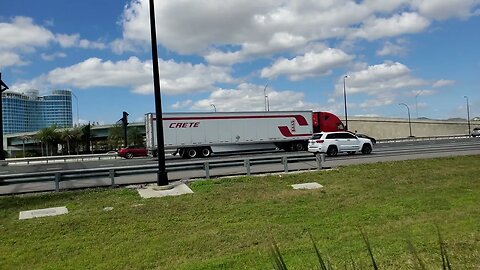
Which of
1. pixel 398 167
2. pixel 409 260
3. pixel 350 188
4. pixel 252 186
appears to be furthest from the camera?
pixel 398 167

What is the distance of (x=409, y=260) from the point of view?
521 cm

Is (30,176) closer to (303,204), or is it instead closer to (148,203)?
(148,203)

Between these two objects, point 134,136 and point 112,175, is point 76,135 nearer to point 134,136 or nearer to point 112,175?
point 134,136

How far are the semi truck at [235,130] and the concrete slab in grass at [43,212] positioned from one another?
23.4 meters

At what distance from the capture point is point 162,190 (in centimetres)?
1315

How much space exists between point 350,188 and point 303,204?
8.40 feet

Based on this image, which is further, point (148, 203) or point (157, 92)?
point (157, 92)

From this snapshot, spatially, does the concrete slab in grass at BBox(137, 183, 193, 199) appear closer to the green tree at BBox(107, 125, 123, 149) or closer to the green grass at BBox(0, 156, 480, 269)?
the green grass at BBox(0, 156, 480, 269)

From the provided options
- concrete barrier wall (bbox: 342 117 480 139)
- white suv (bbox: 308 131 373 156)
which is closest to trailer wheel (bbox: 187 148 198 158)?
white suv (bbox: 308 131 373 156)

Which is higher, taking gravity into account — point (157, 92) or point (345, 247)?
point (157, 92)

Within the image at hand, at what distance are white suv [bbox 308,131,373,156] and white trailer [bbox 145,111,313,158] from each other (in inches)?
348

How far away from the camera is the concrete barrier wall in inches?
3939

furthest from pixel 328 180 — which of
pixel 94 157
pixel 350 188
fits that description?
pixel 94 157

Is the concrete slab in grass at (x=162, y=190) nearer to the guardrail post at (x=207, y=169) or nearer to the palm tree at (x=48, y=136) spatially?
the guardrail post at (x=207, y=169)
